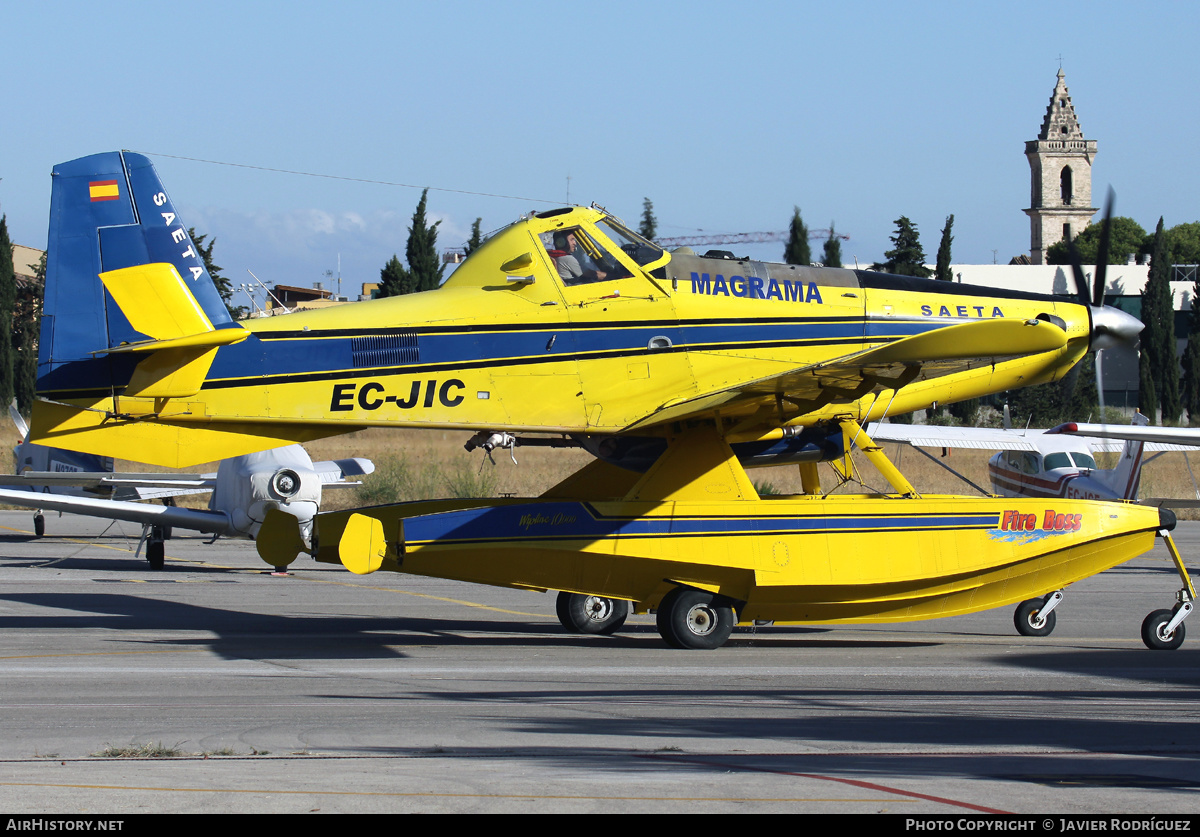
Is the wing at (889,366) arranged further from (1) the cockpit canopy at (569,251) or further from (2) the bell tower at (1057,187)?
(2) the bell tower at (1057,187)

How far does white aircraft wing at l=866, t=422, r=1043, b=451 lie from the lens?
82.6 ft

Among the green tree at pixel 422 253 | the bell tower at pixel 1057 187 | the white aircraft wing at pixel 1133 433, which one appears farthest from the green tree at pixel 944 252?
the bell tower at pixel 1057 187

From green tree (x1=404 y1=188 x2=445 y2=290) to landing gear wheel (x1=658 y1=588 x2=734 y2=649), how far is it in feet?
105

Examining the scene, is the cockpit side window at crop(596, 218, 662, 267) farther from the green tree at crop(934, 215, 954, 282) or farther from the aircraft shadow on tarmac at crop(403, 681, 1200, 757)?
the green tree at crop(934, 215, 954, 282)

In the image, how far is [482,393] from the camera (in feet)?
38.6

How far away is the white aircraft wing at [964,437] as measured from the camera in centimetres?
2517

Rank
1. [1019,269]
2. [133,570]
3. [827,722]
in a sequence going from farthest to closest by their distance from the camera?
[1019,269] → [133,570] → [827,722]

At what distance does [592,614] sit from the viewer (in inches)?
534

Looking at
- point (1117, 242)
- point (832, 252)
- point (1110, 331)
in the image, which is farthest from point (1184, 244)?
point (1110, 331)

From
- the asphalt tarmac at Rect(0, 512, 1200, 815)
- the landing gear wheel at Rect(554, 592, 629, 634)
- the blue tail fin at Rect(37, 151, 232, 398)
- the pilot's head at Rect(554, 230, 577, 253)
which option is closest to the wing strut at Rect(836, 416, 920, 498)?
the asphalt tarmac at Rect(0, 512, 1200, 815)

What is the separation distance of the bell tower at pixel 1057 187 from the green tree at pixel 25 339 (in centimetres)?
9981

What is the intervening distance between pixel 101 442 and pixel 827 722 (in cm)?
734
